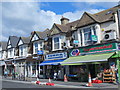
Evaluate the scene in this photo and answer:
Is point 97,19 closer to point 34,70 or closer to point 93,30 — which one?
point 93,30

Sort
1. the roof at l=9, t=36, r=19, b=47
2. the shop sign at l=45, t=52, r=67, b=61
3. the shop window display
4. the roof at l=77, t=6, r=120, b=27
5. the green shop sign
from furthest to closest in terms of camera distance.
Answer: the roof at l=9, t=36, r=19, b=47, the shop sign at l=45, t=52, r=67, b=61, the shop window display, the roof at l=77, t=6, r=120, b=27, the green shop sign

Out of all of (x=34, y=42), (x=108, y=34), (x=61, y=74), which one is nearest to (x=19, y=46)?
(x=34, y=42)

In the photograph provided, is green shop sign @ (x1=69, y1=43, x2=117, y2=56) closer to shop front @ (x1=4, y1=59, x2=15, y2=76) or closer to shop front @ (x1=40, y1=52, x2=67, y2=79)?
shop front @ (x1=40, y1=52, x2=67, y2=79)

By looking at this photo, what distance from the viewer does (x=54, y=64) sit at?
878 inches

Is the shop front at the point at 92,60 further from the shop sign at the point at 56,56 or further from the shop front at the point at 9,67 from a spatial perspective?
the shop front at the point at 9,67

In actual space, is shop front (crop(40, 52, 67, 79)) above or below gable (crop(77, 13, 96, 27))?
below

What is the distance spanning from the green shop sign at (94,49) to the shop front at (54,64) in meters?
2.06

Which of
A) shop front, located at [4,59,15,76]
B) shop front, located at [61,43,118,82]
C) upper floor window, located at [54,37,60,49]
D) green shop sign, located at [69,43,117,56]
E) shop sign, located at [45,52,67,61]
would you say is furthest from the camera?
shop front, located at [4,59,15,76]

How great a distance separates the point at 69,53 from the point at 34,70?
980 cm

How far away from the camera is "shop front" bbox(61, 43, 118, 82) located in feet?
54.4

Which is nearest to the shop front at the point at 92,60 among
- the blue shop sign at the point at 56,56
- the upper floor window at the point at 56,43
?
the blue shop sign at the point at 56,56

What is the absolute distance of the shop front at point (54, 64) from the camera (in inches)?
890

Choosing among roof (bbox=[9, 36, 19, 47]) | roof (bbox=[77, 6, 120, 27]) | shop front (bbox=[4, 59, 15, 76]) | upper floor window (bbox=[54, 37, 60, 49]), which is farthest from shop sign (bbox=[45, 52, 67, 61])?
roof (bbox=[9, 36, 19, 47])

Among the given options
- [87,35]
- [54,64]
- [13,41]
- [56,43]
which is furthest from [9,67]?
[87,35]
